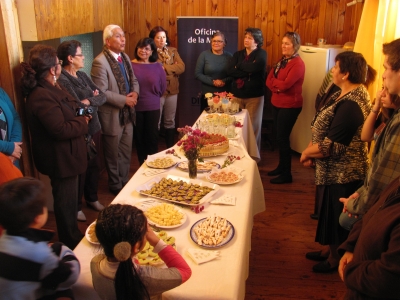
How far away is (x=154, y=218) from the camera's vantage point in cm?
192

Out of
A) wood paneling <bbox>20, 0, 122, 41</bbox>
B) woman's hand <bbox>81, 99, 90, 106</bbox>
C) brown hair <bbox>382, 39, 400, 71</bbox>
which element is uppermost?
wood paneling <bbox>20, 0, 122, 41</bbox>

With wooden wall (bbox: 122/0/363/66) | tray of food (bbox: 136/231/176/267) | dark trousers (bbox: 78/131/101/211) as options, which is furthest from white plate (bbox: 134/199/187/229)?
wooden wall (bbox: 122/0/363/66)

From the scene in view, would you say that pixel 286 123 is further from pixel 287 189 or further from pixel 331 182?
pixel 331 182

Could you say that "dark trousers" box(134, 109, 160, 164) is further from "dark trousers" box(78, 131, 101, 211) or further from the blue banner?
the blue banner

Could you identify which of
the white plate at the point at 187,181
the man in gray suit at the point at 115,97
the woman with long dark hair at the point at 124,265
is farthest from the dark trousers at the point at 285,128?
the woman with long dark hair at the point at 124,265

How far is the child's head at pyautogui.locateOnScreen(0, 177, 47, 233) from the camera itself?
4.43 ft

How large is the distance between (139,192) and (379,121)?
56.2 inches

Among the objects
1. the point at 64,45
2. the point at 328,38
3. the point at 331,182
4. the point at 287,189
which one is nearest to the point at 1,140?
the point at 64,45

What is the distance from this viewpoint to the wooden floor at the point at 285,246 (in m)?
2.53

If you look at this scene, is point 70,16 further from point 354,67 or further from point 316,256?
point 316,256

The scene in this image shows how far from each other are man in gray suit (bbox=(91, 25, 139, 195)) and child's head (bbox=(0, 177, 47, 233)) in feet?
7.03

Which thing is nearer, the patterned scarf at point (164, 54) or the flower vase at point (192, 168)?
the flower vase at point (192, 168)

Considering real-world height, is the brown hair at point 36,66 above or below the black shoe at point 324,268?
above

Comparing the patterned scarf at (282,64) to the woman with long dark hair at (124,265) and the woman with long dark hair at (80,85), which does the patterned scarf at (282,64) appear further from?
the woman with long dark hair at (124,265)
